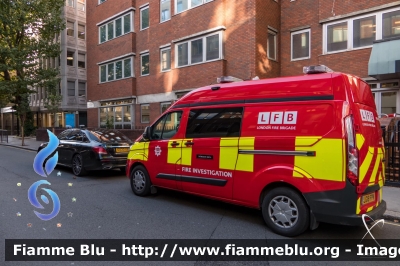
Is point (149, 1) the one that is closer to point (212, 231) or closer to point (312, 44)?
point (312, 44)

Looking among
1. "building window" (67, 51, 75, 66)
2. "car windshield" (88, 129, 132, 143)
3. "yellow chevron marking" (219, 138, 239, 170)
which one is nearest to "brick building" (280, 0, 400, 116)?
"yellow chevron marking" (219, 138, 239, 170)

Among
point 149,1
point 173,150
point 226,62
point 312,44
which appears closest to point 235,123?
point 173,150

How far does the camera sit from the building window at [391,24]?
441 inches

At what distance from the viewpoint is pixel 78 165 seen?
30.4 feet

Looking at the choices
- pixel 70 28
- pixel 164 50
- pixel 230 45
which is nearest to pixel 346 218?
pixel 230 45

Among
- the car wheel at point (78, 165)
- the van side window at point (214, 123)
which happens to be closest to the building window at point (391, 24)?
the van side window at point (214, 123)

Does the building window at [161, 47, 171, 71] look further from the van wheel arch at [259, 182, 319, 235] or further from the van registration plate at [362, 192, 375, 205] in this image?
the van registration plate at [362, 192, 375, 205]

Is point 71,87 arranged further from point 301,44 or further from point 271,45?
point 301,44

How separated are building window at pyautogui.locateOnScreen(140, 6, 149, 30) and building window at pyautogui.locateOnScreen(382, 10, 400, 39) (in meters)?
13.0

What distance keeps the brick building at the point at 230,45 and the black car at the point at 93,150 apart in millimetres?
6560

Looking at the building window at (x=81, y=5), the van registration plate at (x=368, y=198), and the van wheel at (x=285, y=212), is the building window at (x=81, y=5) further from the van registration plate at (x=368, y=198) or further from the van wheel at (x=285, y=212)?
the van registration plate at (x=368, y=198)

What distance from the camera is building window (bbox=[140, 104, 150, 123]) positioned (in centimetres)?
1856

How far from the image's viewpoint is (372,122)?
4422 millimetres

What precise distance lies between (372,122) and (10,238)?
5608 millimetres
